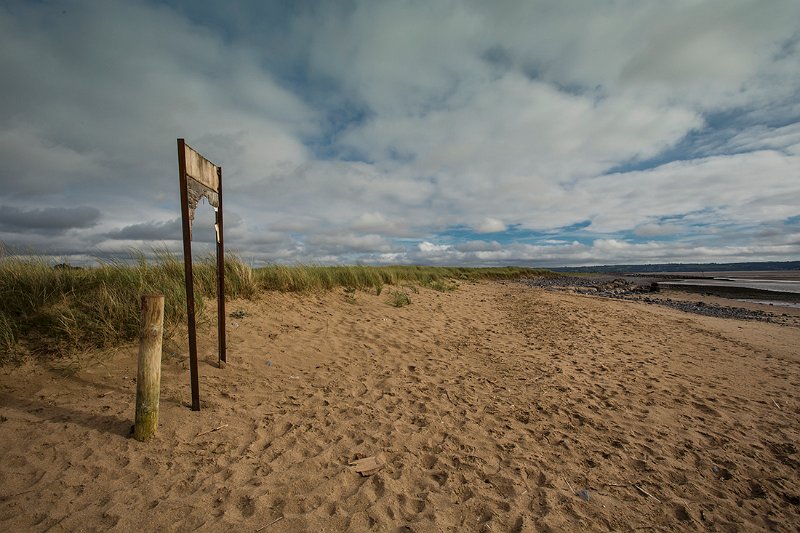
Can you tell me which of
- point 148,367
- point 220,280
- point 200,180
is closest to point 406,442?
point 148,367

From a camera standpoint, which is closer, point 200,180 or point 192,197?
point 192,197

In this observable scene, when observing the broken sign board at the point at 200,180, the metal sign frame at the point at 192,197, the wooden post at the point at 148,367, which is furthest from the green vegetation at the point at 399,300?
the wooden post at the point at 148,367

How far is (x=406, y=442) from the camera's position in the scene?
3836 millimetres

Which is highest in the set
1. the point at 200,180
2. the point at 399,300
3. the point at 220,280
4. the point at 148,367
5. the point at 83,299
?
the point at 200,180

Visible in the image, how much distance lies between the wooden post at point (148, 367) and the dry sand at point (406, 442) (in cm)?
18

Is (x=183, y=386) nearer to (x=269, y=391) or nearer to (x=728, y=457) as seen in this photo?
(x=269, y=391)

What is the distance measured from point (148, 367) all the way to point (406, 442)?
273cm

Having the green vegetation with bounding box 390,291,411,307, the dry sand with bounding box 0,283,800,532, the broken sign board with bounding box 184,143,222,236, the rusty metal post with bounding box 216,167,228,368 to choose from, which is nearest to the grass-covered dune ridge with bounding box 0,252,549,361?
the dry sand with bounding box 0,283,800,532

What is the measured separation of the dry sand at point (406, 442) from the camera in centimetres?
281

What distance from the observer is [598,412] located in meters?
4.56

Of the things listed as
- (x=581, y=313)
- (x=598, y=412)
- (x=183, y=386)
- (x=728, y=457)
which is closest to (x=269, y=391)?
(x=183, y=386)

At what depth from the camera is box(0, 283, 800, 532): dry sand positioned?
2.81 meters

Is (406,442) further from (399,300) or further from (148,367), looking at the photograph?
(399,300)

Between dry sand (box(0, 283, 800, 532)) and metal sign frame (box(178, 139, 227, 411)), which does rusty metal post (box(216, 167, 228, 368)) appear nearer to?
metal sign frame (box(178, 139, 227, 411))
